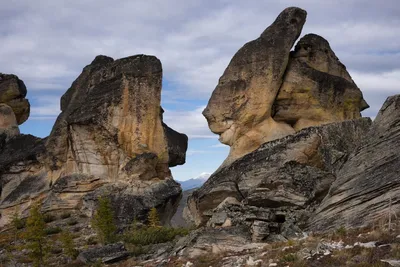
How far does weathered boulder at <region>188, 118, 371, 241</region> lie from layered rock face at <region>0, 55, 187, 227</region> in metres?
6.93

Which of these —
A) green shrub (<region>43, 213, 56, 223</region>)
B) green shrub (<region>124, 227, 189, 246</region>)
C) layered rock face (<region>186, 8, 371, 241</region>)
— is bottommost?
green shrub (<region>124, 227, 189, 246</region>)

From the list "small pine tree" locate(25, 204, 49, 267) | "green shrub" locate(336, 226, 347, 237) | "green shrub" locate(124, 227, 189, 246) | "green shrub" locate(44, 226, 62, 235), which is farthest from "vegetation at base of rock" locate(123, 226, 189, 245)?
"green shrub" locate(336, 226, 347, 237)

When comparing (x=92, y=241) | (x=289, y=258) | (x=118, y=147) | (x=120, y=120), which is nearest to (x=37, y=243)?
(x=92, y=241)

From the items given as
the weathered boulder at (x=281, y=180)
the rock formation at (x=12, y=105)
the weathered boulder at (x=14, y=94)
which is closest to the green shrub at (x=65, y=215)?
the weathered boulder at (x=281, y=180)

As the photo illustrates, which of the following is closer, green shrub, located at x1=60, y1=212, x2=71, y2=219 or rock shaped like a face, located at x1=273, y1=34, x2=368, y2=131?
rock shaped like a face, located at x1=273, y1=34, x2=368, y2=131

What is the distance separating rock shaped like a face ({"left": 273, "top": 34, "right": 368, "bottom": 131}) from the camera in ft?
87.7

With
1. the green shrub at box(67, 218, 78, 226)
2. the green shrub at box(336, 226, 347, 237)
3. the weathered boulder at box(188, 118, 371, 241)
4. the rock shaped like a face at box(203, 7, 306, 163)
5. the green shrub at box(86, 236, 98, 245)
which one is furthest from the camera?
the green shrub at box(67, 218, 78, 226)

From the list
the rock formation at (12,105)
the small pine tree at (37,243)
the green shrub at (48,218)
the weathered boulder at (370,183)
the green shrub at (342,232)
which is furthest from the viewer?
the rock formation at (12,105)

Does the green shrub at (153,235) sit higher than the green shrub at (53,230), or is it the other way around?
the green shrub at (53,230)

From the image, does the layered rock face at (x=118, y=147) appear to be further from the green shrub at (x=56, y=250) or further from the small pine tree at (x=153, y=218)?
the green shrub at (x=56, y=250)

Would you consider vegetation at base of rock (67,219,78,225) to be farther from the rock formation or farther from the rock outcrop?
the rock formation

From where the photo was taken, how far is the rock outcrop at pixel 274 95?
26.7m

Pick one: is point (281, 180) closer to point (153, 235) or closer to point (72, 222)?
point (153, 235)

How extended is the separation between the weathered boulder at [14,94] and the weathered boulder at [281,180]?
918 inches
